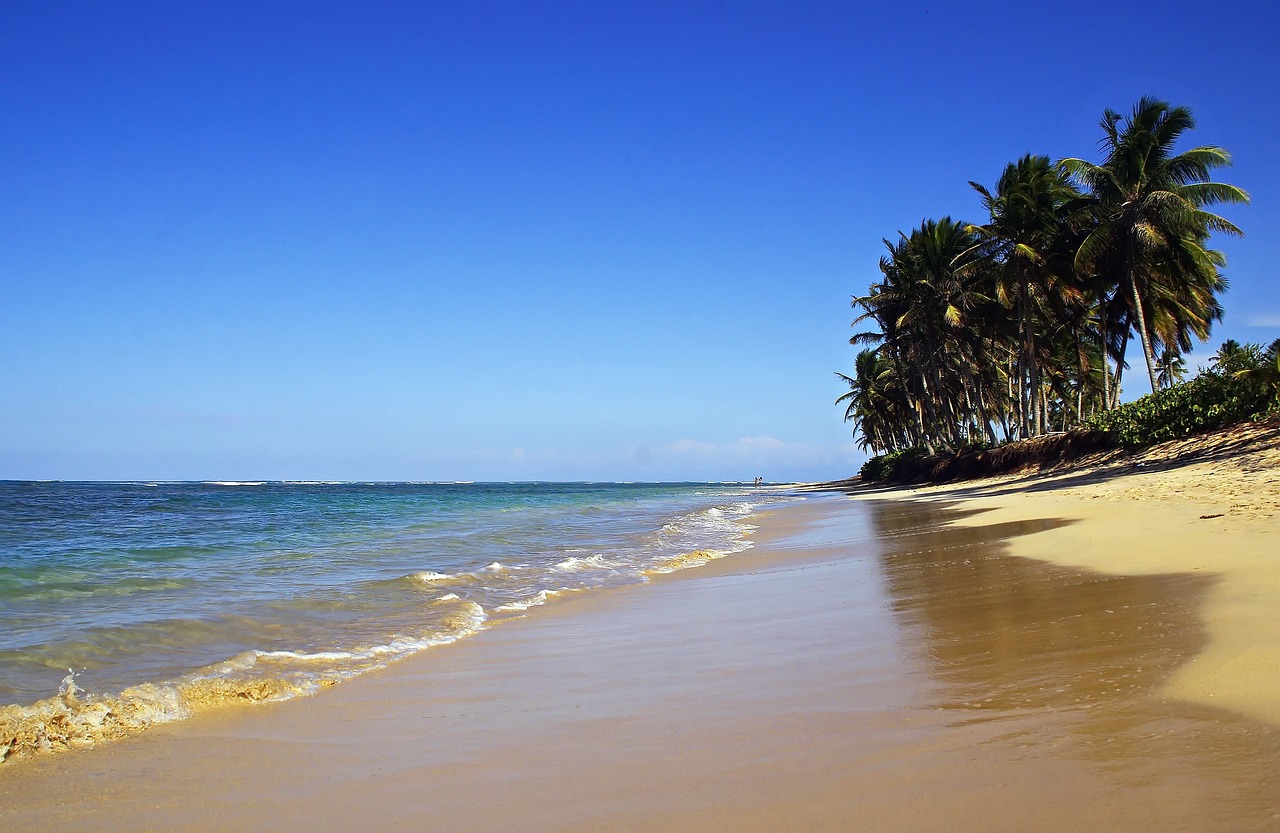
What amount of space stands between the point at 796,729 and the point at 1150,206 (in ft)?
85.3

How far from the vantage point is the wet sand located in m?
2.34

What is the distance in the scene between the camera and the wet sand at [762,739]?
7.68 ft

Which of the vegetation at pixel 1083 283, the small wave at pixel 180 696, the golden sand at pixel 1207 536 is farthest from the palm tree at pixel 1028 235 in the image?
the small wave at pixel 180 696

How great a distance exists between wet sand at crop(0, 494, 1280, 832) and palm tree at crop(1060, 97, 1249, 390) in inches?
873

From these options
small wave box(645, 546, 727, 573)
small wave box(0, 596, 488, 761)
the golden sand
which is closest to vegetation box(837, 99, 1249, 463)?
the golden sand

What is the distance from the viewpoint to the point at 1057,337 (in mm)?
36156

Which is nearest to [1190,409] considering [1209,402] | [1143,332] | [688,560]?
[1209,402]

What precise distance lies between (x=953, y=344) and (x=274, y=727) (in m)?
40.6

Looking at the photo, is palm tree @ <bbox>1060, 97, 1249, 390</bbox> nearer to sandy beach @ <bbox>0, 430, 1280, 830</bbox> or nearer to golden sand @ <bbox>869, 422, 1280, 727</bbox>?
golden sand @ <bbox>869, 422, 1280, 727</bbox>

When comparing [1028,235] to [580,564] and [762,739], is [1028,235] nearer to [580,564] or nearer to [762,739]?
[580,564]

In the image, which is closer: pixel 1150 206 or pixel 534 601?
pixel 534 601

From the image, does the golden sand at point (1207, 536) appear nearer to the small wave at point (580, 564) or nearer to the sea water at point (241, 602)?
the sea water at point (241, 602)

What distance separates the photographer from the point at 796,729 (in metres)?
3.19

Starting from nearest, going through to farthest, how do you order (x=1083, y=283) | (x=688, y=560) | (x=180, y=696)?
(x=180, y=696) → (x=688, y=560) → (x=1083, y=283)
